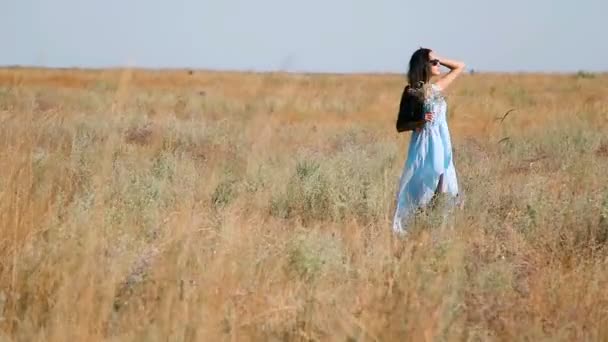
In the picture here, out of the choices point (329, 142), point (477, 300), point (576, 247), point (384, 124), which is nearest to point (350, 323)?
point (477, 300)

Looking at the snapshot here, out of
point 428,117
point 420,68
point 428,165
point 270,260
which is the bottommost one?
point 270,260

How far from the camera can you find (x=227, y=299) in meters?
3.35

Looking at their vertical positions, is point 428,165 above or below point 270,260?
above

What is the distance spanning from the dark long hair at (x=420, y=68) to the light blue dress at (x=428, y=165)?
0.39 ft

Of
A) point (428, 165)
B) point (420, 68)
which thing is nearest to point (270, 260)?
point (428, 165)

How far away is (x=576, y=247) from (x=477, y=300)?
177 cm

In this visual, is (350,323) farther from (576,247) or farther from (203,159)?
(203,159)

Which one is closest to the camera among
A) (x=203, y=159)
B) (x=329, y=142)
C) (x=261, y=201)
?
(x=261, y=201)

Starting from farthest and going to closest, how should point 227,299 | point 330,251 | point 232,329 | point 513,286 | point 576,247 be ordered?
1. point 576,247
2. point 330,251
3. point 513,286
4. point 227,299
5. point 232,329

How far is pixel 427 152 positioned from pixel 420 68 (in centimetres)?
67

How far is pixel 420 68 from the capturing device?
6.05 m

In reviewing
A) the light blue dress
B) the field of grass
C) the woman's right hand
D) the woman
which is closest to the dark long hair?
the woman

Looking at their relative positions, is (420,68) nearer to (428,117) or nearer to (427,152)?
(428,117)

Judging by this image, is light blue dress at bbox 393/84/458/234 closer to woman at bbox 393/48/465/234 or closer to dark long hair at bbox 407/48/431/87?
woman at bbox 393/48/465/234
